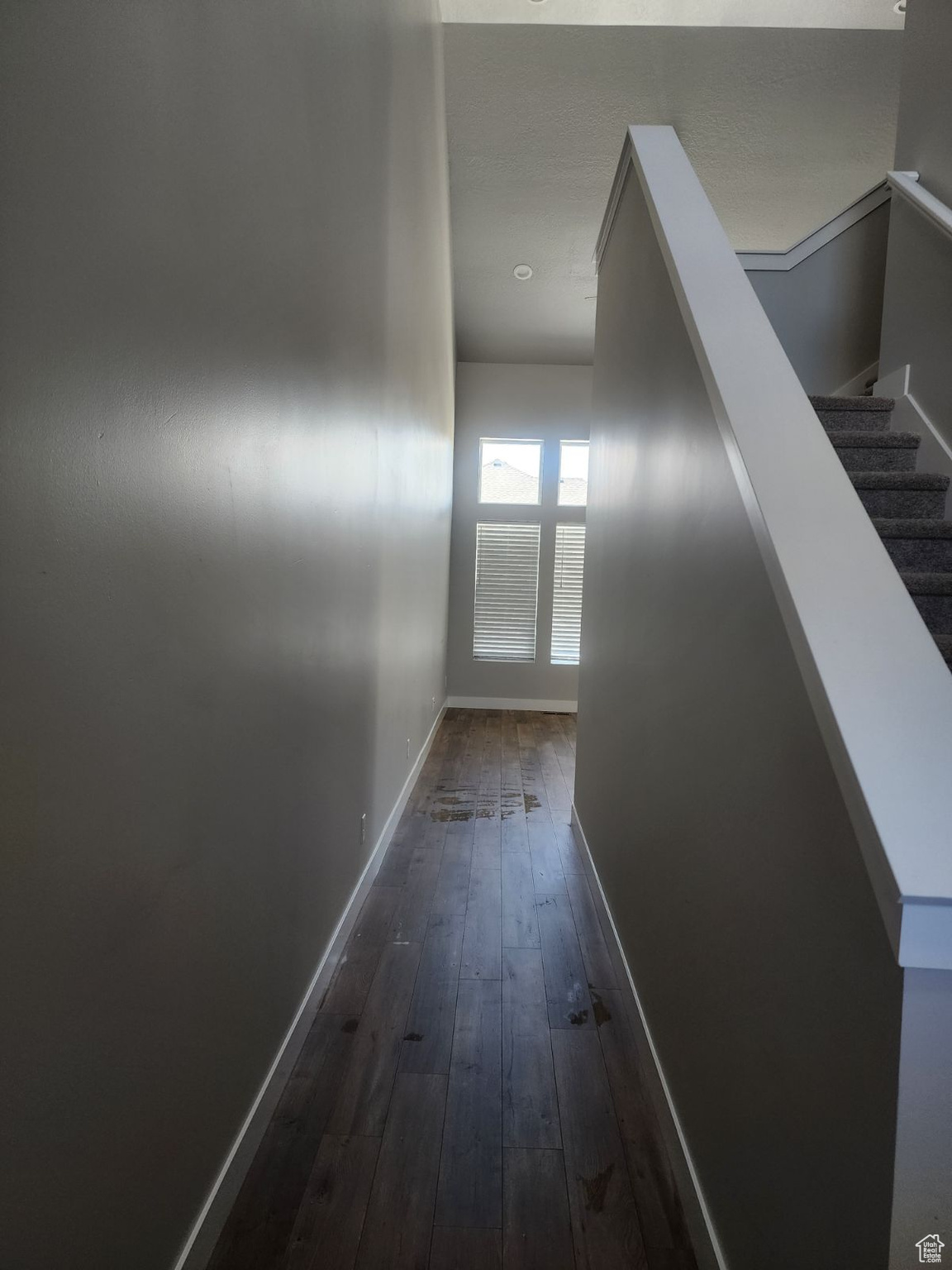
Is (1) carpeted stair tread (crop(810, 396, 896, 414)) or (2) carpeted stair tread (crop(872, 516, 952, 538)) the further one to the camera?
(1) carpeted stair tread (crop(810, 396, 896, 414))

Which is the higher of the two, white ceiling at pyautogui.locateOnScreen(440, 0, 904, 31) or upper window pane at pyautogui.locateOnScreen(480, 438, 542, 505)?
white ceiling at pyautogui.locateOnScreen(440, 0, 904, 31)

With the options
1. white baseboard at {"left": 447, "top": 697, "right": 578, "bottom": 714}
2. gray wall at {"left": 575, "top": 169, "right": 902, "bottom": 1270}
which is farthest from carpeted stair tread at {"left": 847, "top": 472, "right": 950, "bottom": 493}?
white baseboard at {"left": 447, "top": 697, "right": 578, "bottom": 714}

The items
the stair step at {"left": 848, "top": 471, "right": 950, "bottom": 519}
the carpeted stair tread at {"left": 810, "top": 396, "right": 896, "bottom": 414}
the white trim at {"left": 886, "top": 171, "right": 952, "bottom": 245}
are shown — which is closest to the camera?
the stair step at {"left": 848, "top": 471, "right": 950, "bottom": 519}

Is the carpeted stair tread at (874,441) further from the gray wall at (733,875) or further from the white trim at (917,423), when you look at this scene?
the gray wall at (733,875)

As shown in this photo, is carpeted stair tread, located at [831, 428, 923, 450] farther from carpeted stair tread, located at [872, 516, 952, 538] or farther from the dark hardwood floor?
the dark hardwood floor

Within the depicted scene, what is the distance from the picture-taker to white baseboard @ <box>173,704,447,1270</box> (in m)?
1.28

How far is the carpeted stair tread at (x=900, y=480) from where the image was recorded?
8.32ft

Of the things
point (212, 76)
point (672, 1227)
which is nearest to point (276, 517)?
point (212, 76)

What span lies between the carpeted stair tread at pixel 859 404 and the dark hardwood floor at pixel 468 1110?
2.14 meters

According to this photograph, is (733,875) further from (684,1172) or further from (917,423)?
(917,423)

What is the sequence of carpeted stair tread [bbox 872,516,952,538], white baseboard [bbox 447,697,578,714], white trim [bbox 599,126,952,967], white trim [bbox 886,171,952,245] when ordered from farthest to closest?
white baseboard [bbox 447,697,578,714], white trim [bbox 886,171,952,245], carpeted stair tread [bbox 872,516,952,538], white trim [bbox 599,126,952,967]

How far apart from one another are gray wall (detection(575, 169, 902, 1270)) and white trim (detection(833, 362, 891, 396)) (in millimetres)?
1824

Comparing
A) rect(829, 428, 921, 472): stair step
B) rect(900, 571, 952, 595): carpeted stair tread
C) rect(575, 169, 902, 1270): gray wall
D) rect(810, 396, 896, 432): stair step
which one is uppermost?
rect(810, 396, 896, 432): stair step

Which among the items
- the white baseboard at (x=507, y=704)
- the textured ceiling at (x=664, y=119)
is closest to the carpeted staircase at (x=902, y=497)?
the textured ceiling at (x=664, y=119)
